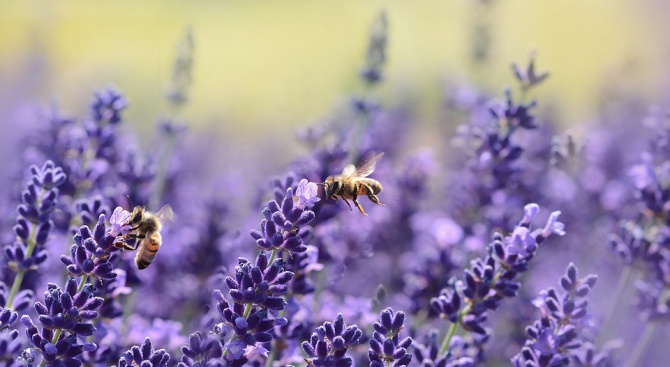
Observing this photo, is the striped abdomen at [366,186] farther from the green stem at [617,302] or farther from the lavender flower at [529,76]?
the green stem at [617,302]

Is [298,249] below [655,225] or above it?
below

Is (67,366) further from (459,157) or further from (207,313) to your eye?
(459,157)

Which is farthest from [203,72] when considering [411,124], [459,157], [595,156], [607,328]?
[607,328]

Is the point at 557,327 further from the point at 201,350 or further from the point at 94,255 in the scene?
the point at 94,255

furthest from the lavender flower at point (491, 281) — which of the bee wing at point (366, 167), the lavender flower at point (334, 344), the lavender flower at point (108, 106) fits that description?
the lavender flower at point (108, 106)

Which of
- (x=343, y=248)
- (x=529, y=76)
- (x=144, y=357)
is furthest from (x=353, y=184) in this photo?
(x=144, y=357)

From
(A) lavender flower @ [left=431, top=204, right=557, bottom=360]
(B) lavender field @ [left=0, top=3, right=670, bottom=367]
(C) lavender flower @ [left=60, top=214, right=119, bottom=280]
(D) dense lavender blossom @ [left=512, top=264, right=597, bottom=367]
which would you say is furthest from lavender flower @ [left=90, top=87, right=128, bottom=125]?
(D) dense lavender blossom @ [left=512, top=264, right=597, bottom=367]

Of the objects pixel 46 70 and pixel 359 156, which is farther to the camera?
pixel 46 70
